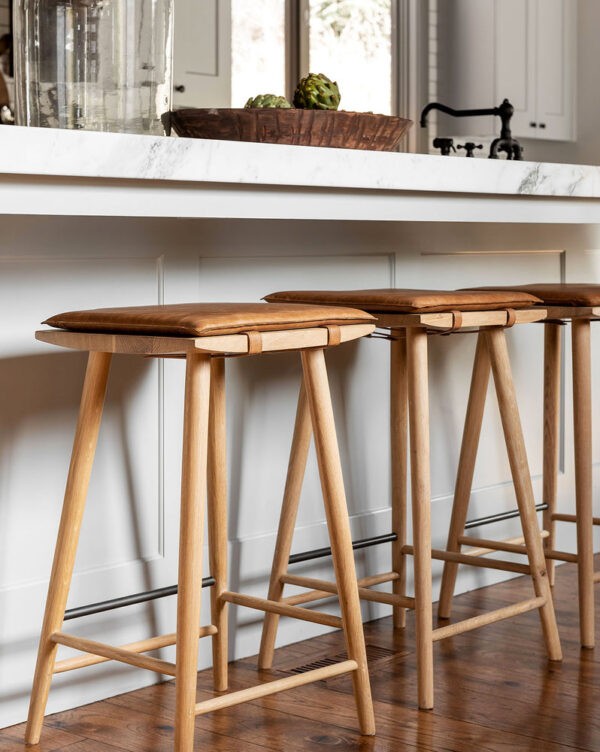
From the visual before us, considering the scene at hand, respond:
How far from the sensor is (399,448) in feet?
7.97

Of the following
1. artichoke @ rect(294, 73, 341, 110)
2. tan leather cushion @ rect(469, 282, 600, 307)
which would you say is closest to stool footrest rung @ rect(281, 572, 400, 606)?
tan leather cushion @ rect(469, 282, 600, 307)

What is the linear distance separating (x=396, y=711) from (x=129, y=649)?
49 centimetres

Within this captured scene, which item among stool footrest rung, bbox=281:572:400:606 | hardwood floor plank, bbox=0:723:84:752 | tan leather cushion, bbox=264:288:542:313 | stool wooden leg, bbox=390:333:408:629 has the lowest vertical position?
hardwood floor plank, bbox=0:723:84:752

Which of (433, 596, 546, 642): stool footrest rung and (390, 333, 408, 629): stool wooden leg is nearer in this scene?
(433, 596, 546, 642): stool footrest rung

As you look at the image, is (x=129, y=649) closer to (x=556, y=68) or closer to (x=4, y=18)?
(x=4, y=18)

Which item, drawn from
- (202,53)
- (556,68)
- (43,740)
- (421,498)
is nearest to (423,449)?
(421,498)

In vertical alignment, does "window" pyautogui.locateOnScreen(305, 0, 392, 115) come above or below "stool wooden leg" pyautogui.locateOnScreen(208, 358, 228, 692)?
above

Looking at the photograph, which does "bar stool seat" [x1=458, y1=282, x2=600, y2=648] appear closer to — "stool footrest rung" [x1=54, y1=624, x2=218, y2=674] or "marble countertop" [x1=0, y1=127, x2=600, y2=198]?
"marble countertop" [x1=0, y1=127, x2=600, y2=198]

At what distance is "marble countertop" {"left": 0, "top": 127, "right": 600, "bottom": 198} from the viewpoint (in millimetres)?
1519

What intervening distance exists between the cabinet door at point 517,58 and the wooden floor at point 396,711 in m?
2.78

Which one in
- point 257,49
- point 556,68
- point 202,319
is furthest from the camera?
point 556,68

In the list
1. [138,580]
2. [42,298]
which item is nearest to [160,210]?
[42,298]

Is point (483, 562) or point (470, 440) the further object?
point (470, 440)

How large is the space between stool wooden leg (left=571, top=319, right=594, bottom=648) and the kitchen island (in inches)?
11.4
